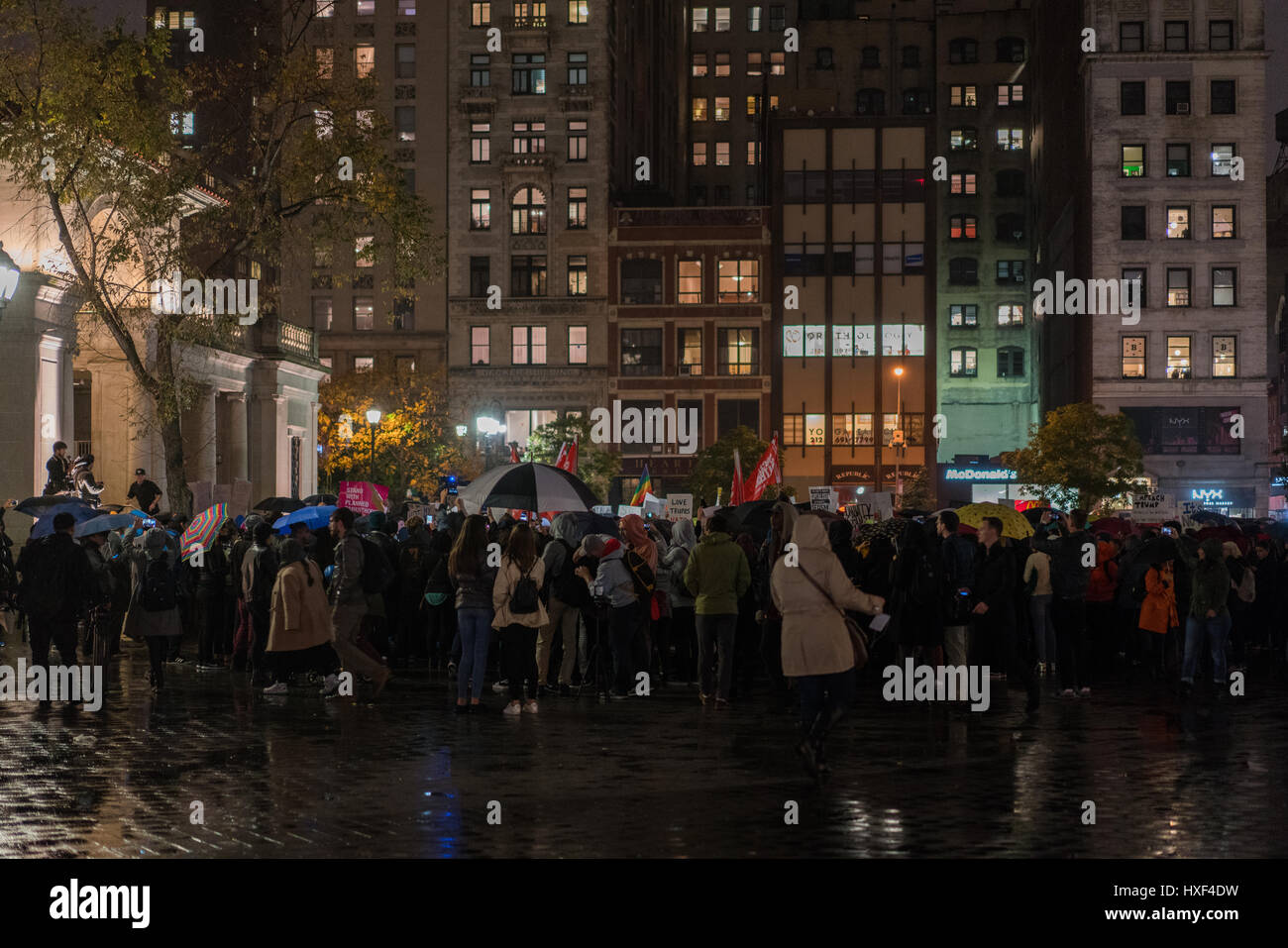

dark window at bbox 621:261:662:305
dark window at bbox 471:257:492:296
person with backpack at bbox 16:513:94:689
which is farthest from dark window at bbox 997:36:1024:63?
person with backpack at bbox 16:513:94:689

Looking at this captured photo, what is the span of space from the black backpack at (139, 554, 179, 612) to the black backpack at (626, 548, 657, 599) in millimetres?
5071

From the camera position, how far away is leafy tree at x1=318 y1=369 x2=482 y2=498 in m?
74.7

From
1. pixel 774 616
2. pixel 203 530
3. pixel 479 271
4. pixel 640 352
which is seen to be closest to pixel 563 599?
pixel 774 616

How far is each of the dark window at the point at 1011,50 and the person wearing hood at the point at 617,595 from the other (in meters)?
96.3

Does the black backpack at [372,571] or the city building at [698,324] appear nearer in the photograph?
the black backpack at [372,571]

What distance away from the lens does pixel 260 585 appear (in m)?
19.8

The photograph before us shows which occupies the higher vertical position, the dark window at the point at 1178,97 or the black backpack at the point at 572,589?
the dark window at the point at 1178,97

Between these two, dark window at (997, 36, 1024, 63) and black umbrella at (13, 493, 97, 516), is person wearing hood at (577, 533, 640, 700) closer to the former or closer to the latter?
black umbrella at (13, 493, 97, 516)

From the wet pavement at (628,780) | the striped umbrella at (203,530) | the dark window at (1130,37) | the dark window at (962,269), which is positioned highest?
the dark window at (1130,37)

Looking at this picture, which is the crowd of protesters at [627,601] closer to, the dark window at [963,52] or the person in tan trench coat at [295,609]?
the person in tan trench coat at [295,609]

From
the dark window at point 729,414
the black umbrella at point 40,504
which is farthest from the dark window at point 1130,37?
the black umbrella at point 40,504

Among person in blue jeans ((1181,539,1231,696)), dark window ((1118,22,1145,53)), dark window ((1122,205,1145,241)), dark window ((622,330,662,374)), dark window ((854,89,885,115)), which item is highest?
dark window ((854,89,885,115))

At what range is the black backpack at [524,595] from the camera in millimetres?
16594
